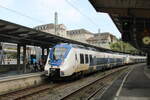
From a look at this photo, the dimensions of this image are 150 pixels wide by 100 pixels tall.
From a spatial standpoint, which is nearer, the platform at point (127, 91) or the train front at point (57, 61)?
the platform at point (127, 91)

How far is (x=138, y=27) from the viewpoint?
21.0 meters

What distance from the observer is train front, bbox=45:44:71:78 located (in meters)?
16.2

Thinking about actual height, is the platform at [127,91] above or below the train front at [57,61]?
below

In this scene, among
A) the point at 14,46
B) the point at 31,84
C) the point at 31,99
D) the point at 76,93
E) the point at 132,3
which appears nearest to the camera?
the point at 31,99

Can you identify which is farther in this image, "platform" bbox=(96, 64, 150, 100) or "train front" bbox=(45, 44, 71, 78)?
"train front" bbox=(45, 44, 71, 78)

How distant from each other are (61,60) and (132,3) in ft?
22.1

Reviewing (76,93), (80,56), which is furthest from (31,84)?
(80,56)

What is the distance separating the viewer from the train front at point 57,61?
16188 millimetres

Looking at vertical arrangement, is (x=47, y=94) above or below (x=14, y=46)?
below

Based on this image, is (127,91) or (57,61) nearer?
(127,91)

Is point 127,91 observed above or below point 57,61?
below

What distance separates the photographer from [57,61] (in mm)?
16484

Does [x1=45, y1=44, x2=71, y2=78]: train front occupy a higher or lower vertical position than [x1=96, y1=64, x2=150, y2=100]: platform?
higher

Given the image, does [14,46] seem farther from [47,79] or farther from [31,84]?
[31,84]
